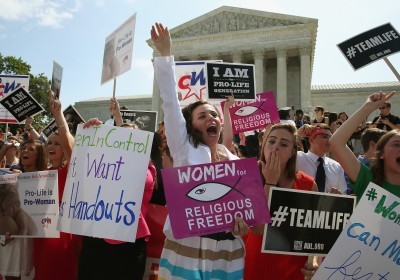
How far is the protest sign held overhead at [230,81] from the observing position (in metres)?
6.91

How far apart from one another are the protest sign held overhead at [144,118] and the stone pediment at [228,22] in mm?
36535

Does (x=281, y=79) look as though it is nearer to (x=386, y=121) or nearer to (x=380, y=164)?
(x=386, y=121)

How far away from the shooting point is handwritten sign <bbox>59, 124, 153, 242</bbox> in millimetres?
2748

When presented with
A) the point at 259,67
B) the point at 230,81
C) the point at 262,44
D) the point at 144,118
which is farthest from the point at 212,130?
the point at 262,44

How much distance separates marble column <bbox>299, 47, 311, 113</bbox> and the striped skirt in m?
37.9

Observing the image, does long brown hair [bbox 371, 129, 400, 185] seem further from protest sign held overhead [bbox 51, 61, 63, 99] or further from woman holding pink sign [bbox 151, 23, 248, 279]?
protest sign held overhead [bbox 51, 61, 63, 99]

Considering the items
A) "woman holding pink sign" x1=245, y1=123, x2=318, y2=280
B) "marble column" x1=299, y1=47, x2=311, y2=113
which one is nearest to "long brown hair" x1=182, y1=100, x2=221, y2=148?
"woman holding pink sign" x1=245, y1=123, x2=318, y2=280

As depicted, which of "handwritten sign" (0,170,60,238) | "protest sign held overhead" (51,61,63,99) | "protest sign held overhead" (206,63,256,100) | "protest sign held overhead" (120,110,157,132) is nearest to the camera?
"handwritten sign" (0,170,60,238)

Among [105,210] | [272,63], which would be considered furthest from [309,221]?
[272,63]

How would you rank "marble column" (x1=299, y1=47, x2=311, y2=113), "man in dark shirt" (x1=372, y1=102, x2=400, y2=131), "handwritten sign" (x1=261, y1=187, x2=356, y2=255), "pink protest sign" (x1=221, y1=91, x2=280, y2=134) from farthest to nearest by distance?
"marble column" (x1=299, y1=47, x2=311, y2=113), "man in dark shirt" (x1=372, y1=102, x2=400, y2=131), "pink protest sign" (x1=221, y1=91, x2=280, y2=134), "handwritten sign" (x1=261, y1=187, x2=356, y2=255)

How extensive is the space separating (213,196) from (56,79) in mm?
2640

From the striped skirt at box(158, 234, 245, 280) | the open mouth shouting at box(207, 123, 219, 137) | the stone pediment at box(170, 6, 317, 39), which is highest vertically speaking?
the stone pediment at box(170, 6, 317, 39)

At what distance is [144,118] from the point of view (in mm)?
9164

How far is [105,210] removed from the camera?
2.78 m
